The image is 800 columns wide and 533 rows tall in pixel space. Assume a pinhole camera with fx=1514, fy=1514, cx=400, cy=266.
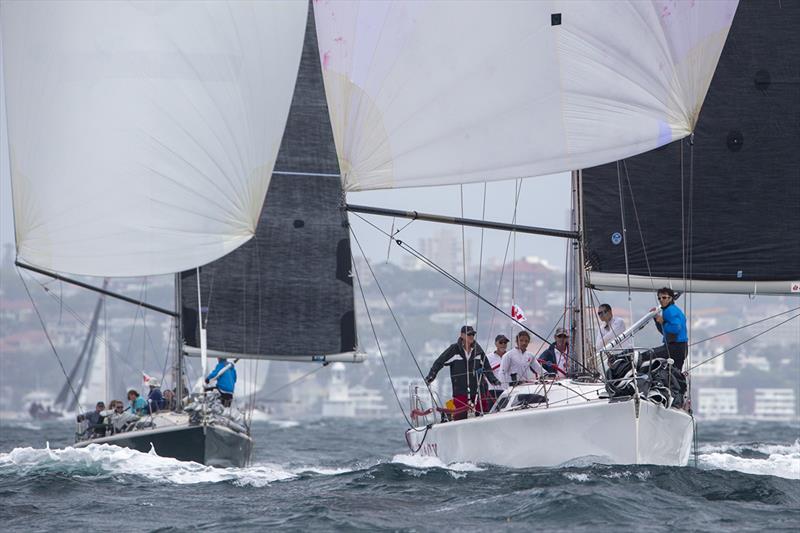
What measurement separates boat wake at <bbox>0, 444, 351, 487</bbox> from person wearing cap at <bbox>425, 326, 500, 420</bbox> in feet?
6.76

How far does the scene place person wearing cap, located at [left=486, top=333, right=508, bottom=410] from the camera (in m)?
14.1

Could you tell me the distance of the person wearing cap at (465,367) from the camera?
14.0 meters

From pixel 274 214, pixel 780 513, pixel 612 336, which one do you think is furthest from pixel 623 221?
pixel 274 214

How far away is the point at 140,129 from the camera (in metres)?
16.1

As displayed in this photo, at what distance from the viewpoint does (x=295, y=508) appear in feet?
38.8

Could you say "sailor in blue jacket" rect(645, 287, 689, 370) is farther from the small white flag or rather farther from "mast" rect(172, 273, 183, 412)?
"mast" rect(172, 273, 183, 412)

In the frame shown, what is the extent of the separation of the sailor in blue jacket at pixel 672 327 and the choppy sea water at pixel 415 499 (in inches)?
41.6

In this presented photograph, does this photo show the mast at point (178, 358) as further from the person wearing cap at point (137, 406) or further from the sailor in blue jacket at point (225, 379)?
the sailor in blue jacket at point (225, 379)

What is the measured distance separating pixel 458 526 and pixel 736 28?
332 inches

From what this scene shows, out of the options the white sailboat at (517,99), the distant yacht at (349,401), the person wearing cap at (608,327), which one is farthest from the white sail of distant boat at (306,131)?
the distant yacht at (349,401)

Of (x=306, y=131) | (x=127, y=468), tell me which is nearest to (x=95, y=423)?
(x=127, y=468)

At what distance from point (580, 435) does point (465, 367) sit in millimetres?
1921

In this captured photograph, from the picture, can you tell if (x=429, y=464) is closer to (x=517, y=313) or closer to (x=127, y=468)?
(x=517, y=313)

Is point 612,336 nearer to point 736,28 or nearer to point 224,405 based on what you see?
point 736,28
